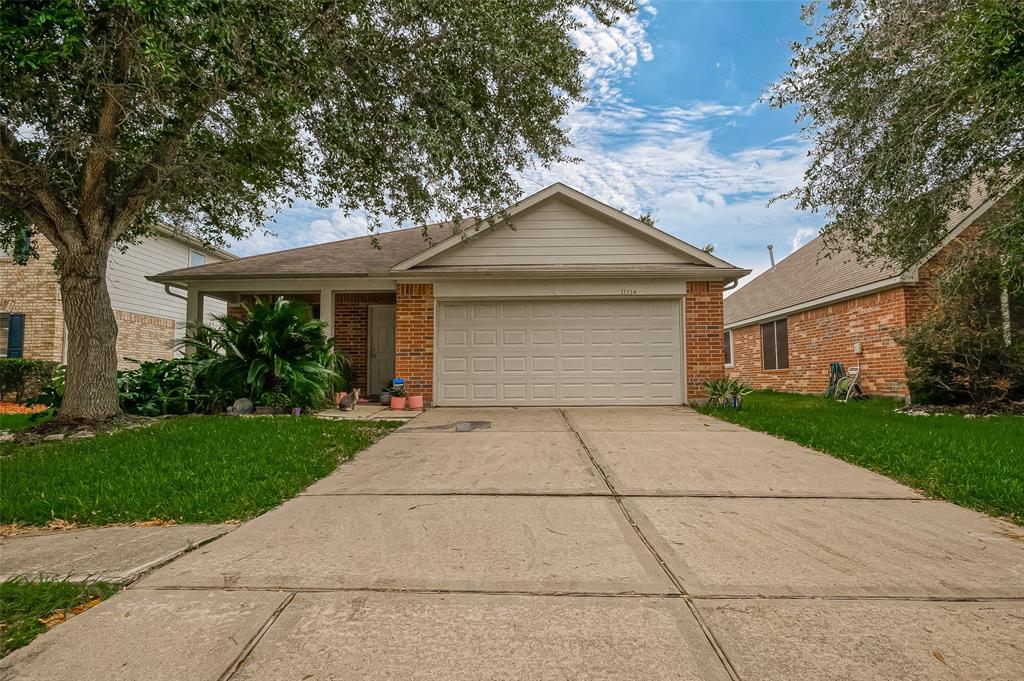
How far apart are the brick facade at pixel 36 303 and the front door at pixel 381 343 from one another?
909 cm

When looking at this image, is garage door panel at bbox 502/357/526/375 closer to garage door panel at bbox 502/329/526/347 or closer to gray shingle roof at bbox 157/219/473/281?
garage door panel at bbox 502/329/526/347

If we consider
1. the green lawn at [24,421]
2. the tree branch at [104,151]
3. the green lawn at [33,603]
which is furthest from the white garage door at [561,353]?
the green lawn at [33,603]

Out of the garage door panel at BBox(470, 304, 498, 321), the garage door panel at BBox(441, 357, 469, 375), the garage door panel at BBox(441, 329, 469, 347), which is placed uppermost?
the garage door panel at BBox(470, 304, 498, 321)

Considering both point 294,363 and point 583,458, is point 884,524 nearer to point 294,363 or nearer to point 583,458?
point 583,458

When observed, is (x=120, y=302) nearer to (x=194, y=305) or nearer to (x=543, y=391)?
(x=194, y=305)

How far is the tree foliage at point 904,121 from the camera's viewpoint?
21.4 feet

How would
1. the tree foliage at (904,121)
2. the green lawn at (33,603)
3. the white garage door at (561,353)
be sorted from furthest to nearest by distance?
1. the white garage door at (561,353)
2. the tree foliage at (904,121)
3. the green lawn at (33,603)

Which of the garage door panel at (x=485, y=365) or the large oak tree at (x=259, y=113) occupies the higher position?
the large oak tree at (x=259, y=113)

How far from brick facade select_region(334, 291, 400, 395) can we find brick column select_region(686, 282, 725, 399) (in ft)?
22.1

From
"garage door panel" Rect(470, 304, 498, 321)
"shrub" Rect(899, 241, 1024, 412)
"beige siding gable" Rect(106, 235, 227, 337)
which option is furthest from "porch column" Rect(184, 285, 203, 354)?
"shrub" Rect(899, 241, 1024, 412)

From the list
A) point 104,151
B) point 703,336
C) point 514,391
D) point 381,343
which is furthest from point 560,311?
point 104,151

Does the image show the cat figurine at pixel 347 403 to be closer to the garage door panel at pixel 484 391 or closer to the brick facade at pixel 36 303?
the garage door panel at pixel 484 391

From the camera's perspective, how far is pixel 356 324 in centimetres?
1253

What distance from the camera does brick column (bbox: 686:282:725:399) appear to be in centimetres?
1024
